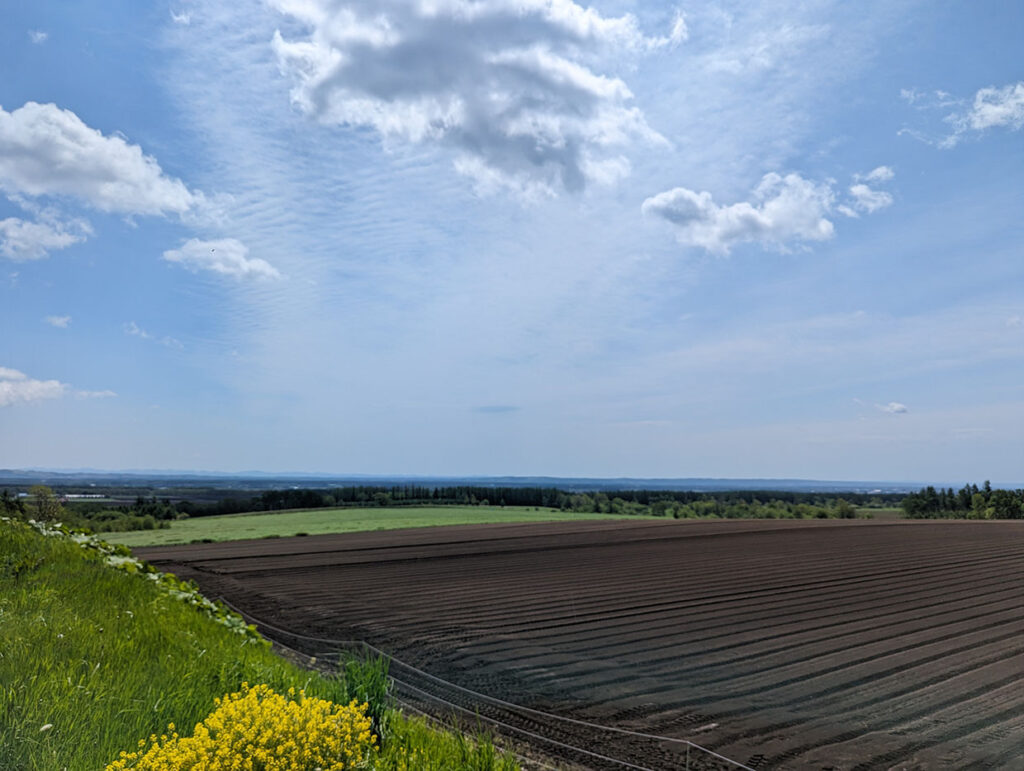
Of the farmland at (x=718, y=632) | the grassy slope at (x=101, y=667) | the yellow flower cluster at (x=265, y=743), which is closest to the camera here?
the yellow flower cluster at (x=265, y=743)

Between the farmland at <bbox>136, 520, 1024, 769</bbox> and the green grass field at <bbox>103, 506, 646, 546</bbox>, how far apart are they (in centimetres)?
1297

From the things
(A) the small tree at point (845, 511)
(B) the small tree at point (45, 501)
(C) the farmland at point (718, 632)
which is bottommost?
(A) the small tree at point (845, 511)

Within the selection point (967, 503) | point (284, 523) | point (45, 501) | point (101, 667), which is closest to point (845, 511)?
point (967, 503)

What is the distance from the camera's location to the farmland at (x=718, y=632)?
8250 millimetres

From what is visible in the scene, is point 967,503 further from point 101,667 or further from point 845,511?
point 101,667

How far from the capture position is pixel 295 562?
2834 centimetres

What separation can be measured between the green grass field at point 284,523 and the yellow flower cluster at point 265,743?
3859 cm

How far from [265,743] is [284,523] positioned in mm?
51479

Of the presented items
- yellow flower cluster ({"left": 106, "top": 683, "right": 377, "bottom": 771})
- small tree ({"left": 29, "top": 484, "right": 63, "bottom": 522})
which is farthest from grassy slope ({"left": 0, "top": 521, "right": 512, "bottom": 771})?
small tree ({"left": 29, "top": 484, "right": 63, "bottom": 522})

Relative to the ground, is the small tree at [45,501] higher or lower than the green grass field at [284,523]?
higher

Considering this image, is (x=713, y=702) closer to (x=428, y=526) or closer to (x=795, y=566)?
(x=795, y=566)

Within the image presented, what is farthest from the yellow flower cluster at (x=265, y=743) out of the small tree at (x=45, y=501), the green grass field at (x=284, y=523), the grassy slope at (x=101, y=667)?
the green grass field at (x=284, y=523)

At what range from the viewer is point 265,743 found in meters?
4.35

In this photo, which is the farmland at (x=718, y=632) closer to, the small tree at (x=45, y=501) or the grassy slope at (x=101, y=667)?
the grassy slope at (x=101, y=667)
